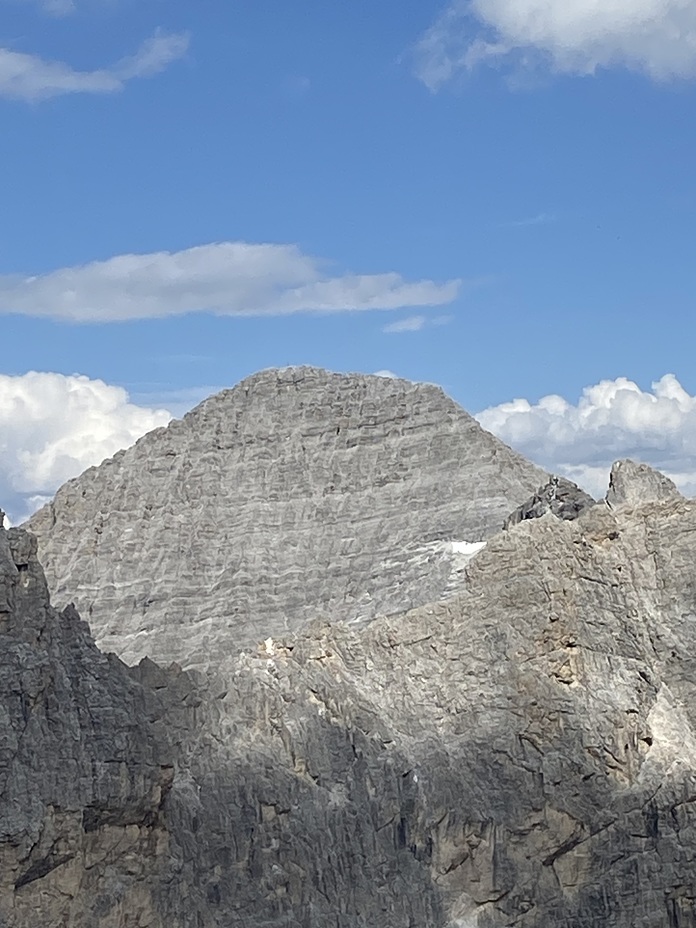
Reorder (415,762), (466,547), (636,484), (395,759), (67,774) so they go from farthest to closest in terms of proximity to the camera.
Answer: (466,547)
(636,484)
(415,762)
(395,759)
(67,774)

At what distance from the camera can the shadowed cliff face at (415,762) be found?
236ft

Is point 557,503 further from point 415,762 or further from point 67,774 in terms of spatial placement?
point 67,774

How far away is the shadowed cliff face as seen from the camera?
236 ft

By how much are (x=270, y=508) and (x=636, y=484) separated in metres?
29.4

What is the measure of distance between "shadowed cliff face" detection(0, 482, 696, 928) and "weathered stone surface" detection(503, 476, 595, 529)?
9.07 meters

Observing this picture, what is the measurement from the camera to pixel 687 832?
79.1m

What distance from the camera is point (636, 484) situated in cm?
9000

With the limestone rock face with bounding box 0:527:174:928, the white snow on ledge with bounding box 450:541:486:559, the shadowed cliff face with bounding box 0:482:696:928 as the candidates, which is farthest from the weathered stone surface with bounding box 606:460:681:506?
the limestone rock face with bounding box 0:527:174:928

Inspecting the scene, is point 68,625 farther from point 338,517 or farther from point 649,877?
point 338,517

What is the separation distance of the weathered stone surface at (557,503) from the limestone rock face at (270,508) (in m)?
7.61

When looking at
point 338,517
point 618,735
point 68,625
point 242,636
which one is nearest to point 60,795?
point 68,625

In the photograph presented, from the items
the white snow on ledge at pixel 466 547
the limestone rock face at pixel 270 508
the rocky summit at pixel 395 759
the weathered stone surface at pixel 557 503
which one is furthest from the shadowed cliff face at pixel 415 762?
the limestone rock face at pixel 270 508

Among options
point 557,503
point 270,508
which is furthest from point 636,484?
point 270,508

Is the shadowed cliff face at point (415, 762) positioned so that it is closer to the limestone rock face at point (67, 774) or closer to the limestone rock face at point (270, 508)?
the limestone rock face at point (67, 774)
